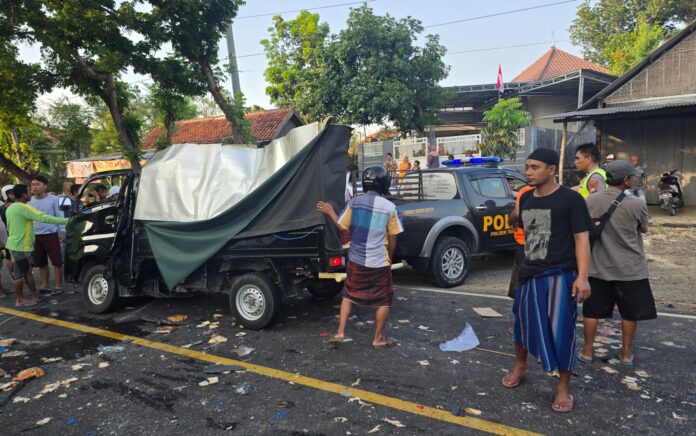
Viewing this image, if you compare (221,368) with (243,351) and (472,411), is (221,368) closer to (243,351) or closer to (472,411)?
(243,351)

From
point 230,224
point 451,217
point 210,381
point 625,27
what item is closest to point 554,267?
point 210,381

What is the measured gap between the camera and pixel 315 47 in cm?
2592

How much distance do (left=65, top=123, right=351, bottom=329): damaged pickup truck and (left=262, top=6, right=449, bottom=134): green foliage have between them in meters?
17.9

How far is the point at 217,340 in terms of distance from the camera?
4945mm

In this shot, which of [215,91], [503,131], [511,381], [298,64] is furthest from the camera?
[298,64]

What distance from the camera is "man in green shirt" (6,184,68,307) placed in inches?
262

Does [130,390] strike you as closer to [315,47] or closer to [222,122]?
[315,47]

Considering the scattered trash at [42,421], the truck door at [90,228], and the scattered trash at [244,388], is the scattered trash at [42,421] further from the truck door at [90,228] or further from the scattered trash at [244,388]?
the truck door at [90,228]

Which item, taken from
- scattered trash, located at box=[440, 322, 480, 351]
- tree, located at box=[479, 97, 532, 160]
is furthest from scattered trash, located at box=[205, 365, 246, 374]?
tree, located at box=[479, 97, 532, 160]

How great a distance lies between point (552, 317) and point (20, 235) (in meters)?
7.21

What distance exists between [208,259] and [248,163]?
1.21 metres

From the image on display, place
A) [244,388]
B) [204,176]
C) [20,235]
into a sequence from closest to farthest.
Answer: [244,388] < [204,176] < [20,235]

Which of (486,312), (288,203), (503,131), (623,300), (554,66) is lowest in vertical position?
(486,312)

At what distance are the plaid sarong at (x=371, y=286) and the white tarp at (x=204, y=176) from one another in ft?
5.14
